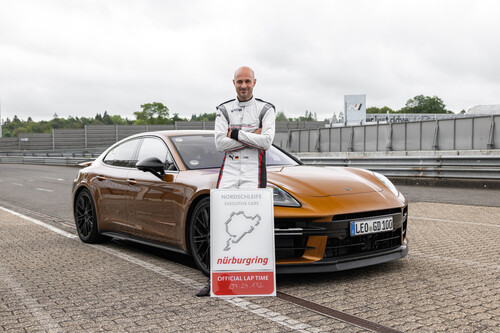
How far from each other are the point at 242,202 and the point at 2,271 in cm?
267

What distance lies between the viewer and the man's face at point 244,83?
448 centimetres

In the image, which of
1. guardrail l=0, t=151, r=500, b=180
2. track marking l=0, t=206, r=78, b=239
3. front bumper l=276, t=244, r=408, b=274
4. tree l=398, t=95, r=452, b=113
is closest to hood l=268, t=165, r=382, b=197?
front bumper l=276, t=244, r=408, b=274

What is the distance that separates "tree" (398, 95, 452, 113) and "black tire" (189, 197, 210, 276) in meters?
148

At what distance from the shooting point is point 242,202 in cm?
438

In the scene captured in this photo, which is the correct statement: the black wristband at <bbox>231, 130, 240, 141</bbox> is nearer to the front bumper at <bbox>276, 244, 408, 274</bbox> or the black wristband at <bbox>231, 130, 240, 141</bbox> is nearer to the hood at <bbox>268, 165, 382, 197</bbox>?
the hood at <bbox>268, 165, 382, 197</bbox>

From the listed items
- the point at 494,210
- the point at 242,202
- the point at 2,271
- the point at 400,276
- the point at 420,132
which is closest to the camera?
the point at 242,202

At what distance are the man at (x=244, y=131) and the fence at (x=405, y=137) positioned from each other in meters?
19.4

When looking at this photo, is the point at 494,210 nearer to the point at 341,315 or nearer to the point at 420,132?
the point at 341,315

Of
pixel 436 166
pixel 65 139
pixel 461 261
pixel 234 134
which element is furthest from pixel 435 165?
pixel 65 139

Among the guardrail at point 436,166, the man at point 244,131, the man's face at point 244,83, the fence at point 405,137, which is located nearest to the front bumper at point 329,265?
the man at point 244,131

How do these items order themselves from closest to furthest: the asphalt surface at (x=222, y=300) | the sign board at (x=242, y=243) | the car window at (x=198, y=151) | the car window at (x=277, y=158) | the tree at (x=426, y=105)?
the asphalt surface at (x=222, y=300) < the sign board at (x=242, y=243) < the car window at (x=198, y=151) < the car window at (x=277, y=158) < the tree at (x=426, y=105)

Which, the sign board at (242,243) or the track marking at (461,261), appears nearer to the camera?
the sign board at (242,243)

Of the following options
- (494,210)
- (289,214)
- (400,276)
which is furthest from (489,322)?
(494,210)

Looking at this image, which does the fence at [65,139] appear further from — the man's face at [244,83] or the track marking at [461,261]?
the man's face at [244,83]
